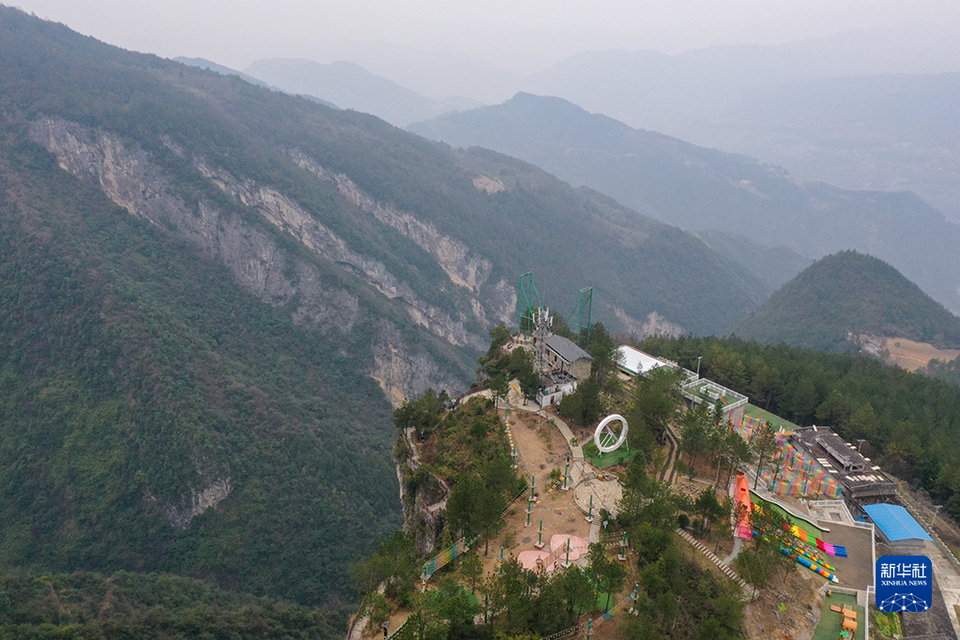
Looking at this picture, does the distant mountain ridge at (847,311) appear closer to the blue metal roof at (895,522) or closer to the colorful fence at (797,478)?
the colorful fence at (797,478)

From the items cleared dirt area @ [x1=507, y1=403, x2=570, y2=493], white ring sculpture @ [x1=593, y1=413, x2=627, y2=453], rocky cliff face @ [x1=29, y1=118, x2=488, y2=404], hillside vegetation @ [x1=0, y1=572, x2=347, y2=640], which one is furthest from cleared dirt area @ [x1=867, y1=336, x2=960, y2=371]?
hillside vegetation @ [x1=0, y1=572, x2=347, y2=640]

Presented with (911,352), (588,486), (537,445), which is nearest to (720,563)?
(588,486)

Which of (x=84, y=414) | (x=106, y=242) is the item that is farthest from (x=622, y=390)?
(x=106, y=242)

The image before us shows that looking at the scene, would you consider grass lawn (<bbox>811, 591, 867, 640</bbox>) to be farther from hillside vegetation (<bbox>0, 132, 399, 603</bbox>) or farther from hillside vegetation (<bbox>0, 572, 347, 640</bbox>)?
hillside vegetation (<bbox>0, 132, 399, 603</bbox>)

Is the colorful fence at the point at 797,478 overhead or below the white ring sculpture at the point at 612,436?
below

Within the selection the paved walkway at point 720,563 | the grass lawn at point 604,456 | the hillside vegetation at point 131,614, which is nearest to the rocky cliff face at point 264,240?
the hillside vegetation at point 131,614

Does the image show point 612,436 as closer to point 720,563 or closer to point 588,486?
point 588,486

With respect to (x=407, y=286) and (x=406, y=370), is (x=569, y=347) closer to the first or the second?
(x=406, y=370)
